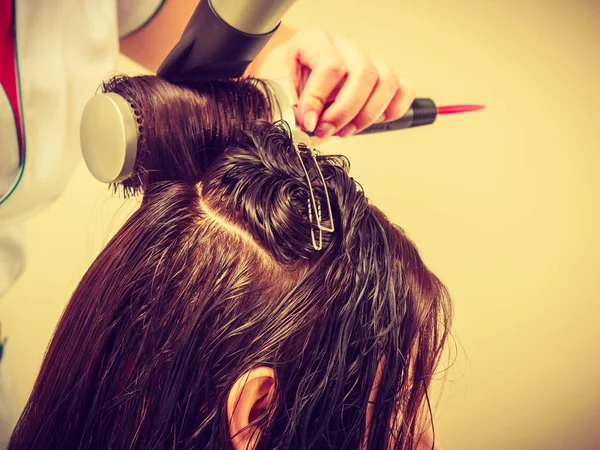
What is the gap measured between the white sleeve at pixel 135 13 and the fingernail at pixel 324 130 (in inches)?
16.0

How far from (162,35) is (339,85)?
0.37 meters

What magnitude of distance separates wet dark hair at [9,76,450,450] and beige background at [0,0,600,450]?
0.39 m

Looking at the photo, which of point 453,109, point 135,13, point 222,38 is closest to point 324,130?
point 222,38

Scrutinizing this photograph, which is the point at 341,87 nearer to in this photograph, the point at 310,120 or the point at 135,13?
the point at 310,120

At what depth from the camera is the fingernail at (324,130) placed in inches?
21.2

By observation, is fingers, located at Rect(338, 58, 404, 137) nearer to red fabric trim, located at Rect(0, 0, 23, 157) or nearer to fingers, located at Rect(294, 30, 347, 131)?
fingers, located at Rect(294, 30, 347, 131)

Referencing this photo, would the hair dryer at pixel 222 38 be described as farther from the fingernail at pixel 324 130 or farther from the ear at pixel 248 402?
the ear at pixel 248 402

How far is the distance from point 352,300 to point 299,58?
0.36 meters

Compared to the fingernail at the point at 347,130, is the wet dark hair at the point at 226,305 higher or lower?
lower

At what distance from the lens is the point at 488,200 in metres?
0.87

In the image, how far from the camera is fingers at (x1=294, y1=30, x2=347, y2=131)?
20.3 inches

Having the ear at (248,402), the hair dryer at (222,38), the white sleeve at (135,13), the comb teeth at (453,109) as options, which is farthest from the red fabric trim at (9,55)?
the comb teeth at (453,109)

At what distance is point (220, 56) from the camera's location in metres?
0.45

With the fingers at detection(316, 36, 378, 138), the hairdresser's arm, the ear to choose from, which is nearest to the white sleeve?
the hairdresser's arm
